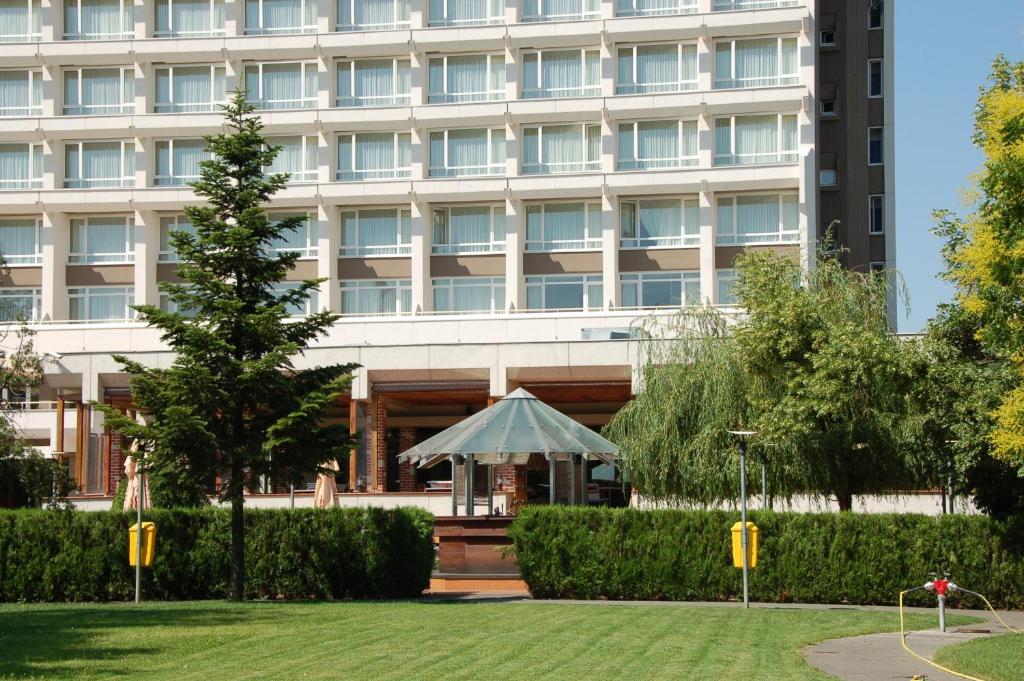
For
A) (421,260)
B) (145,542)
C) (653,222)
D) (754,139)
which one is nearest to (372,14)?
(421,260)

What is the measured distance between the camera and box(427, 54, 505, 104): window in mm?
59812

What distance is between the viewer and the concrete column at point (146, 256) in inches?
2343

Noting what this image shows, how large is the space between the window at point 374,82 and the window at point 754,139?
13.3 m

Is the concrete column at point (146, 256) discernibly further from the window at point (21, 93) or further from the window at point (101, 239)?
the window at point (21, 93)

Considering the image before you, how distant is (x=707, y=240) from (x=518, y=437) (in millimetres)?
26099

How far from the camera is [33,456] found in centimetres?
3834

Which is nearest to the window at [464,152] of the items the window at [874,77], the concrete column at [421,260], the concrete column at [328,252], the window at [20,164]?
the concrete column at [421,260]

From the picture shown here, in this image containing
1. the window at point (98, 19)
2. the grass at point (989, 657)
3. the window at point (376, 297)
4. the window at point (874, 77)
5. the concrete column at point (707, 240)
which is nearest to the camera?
the grass at point (989, 657)

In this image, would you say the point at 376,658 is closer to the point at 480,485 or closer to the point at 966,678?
the point at 966,678

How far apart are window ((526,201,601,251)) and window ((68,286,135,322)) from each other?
56.4 feet

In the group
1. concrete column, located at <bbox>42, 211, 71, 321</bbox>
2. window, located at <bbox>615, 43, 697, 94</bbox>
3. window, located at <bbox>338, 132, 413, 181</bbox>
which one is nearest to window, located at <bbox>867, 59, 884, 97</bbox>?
window, located at <bbox>615, 43, 697, 94</bbox>

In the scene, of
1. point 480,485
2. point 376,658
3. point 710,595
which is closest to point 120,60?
point 480,485

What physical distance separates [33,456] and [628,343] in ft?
69.5

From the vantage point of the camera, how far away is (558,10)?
59.8m
